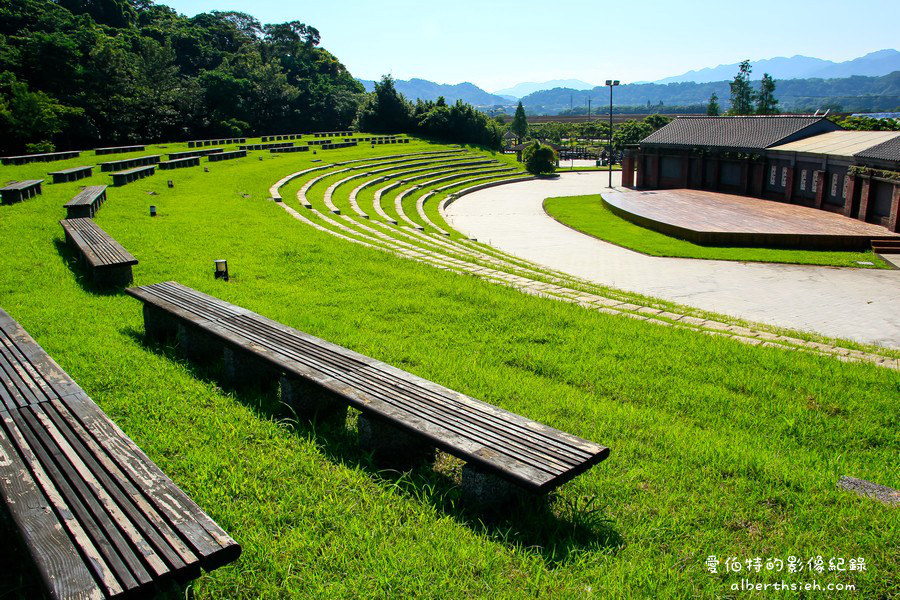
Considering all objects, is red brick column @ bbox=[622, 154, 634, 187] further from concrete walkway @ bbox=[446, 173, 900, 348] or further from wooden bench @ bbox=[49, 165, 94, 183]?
wooden bench @ bbox=[49, 165, 94, 183]

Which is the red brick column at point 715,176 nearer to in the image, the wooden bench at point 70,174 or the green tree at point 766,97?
the wooden bench at point 70,174

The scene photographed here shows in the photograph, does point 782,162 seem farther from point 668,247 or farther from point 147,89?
point 147,89

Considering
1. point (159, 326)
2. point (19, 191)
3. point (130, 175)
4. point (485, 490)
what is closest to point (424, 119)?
point (130, 175)

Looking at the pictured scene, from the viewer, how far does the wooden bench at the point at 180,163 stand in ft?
84.4

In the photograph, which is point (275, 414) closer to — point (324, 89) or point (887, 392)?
point (887, 392)

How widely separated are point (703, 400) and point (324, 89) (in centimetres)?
6494

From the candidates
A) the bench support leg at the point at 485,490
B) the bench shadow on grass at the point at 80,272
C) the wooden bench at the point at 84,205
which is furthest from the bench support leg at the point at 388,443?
the wooden bench at the point at 84,205

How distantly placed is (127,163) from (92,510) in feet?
82.2

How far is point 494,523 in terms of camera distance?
3.77 m

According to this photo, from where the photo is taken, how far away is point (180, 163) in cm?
2686

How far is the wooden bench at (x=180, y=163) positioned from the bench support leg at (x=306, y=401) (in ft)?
77.3

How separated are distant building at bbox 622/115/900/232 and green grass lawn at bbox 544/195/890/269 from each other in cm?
417

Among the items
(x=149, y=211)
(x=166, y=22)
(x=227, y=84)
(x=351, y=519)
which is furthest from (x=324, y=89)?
(x=351, y=519)

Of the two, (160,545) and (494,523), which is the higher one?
(160,545)
